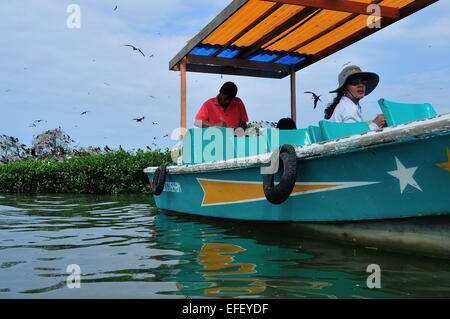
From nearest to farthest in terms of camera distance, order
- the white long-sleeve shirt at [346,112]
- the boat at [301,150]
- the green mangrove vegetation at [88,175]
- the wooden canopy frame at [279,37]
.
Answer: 1. the boat at [301,150]
2. the white long-sleeve shirt at [346,112]
3. the wooden canopy frame at [279,37]
4. the green mangrove vegetation at [88,175]

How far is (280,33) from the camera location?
19.7 feet

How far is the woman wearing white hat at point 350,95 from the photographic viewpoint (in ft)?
14.1

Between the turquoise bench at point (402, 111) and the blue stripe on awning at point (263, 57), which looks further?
the blue stripe on awning at point (263, 57)

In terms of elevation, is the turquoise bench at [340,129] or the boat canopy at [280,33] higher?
the boat canopy at [280,33]

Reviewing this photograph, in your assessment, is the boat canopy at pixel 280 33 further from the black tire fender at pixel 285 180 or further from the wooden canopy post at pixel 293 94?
the black tire fender at pixel 285 180

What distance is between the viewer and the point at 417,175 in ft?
9.84

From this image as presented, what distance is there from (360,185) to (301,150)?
628 millimetres

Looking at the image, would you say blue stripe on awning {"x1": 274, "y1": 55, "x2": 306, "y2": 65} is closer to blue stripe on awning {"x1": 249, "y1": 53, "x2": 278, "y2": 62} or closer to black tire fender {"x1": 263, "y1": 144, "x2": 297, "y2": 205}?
blue stripe on awning {"x1": 249, "y1": 53, "x2": 278, "y2": 62}

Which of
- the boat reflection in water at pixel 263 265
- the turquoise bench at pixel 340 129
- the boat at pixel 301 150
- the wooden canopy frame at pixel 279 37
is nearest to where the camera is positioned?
the boat reflection in water at pixel 263 265

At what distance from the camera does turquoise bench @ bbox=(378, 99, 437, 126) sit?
3637 mm

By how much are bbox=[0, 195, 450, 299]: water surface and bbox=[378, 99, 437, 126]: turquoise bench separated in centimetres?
108

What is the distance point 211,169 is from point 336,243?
1.74m

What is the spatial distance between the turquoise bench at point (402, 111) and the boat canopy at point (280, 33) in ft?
4.92

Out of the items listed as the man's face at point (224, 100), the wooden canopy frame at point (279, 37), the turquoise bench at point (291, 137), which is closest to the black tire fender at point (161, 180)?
the wooden canopy frame at point (279, 37)
